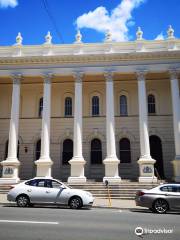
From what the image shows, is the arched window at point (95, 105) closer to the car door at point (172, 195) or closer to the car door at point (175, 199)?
the car door at point (172, 195)

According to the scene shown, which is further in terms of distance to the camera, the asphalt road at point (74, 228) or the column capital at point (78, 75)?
the column capital at point (78, 75)

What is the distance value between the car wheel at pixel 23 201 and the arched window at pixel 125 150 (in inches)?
573

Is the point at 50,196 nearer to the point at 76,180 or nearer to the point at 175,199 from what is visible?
the point at 175,199

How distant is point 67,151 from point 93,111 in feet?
15.8

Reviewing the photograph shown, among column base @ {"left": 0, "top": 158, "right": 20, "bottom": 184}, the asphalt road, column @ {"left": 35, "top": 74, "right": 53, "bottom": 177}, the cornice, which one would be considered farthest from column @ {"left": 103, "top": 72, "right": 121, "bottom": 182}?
the asphalt road

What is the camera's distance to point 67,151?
27938mm

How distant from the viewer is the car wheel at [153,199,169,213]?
518 inches

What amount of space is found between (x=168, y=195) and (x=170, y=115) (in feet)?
49.9

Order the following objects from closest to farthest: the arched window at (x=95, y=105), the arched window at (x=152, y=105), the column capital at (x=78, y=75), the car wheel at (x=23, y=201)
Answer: the car wheel at (x=23, y=201)
the column capital at (x=78, y=75)
the arched window at (x=152, y=105)
the arched window at (x=95, y=105)

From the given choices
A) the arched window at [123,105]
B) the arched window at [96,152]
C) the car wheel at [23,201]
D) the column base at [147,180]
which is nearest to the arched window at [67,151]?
the arched window at [96,152]

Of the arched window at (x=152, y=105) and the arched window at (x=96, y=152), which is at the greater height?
the arched window at (x=152, y=105)

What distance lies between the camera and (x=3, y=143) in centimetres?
2850

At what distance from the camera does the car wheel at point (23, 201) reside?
13.9 meters

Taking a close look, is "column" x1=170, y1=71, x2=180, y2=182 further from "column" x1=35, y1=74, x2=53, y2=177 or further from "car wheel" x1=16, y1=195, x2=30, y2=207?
"car wheel" x1=16, y1=195, x2=30, y2=207
